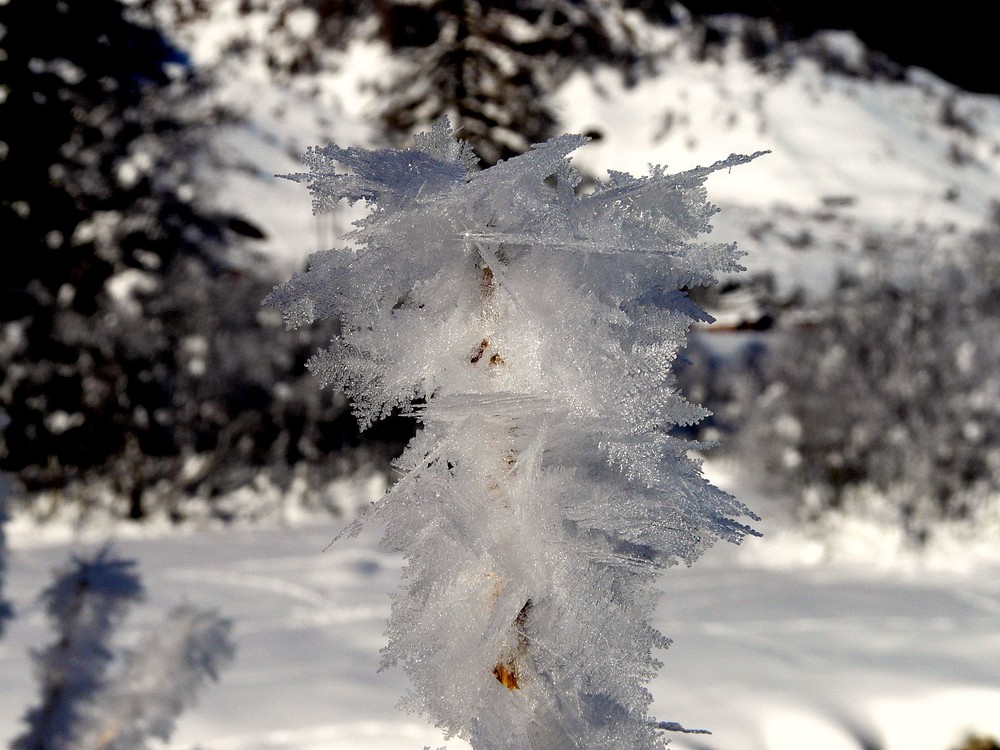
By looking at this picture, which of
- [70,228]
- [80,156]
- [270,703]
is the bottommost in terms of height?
[80,156]

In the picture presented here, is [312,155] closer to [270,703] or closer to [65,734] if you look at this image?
[65,734]

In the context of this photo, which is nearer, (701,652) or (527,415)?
(527,415)

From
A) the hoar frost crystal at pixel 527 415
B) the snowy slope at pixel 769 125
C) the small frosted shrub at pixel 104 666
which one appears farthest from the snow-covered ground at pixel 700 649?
the snowy slope at pixel 769 125

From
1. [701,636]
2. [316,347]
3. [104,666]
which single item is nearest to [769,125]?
[316,347]

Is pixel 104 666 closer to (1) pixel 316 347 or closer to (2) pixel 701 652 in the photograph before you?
(2) pixel 701 652

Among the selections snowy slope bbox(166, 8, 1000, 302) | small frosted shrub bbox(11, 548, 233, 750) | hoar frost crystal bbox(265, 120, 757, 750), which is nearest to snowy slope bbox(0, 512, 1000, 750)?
small frosted shrub bbox(11, 548, 233, 750)

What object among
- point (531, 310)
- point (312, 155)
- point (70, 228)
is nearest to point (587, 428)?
point (531, 310)
